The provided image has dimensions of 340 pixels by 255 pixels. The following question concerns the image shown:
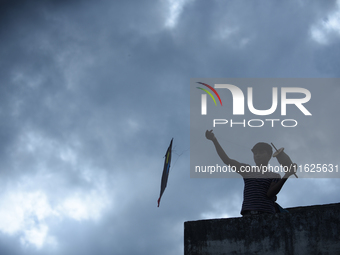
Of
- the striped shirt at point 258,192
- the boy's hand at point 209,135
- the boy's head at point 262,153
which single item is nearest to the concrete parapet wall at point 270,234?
the striped shirt at point 258,192

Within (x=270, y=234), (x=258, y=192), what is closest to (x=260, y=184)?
(x=258, y=192)

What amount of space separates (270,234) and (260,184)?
932 mm

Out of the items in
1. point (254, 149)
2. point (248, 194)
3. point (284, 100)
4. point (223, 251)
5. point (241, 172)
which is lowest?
point (223, 251)

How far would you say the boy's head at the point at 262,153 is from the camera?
21.1ft

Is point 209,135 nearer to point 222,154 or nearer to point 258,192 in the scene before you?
point 222,154

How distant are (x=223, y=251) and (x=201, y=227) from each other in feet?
1.67

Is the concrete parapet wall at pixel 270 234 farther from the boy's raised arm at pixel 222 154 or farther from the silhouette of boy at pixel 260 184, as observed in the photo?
the boy's raised arm at pixel 222 154

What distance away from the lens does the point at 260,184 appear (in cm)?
605

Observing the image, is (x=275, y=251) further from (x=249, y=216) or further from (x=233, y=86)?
(x=233, y=86)

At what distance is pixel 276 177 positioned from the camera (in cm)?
615

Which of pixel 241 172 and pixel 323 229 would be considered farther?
pixel 241 172

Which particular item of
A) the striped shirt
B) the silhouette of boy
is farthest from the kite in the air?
the striped shirt

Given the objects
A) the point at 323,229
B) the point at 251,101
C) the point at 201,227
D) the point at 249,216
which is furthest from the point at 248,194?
the point at 251,101

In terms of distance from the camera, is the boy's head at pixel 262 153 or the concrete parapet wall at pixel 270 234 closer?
the concrete parapet wall at pixel 270 234
